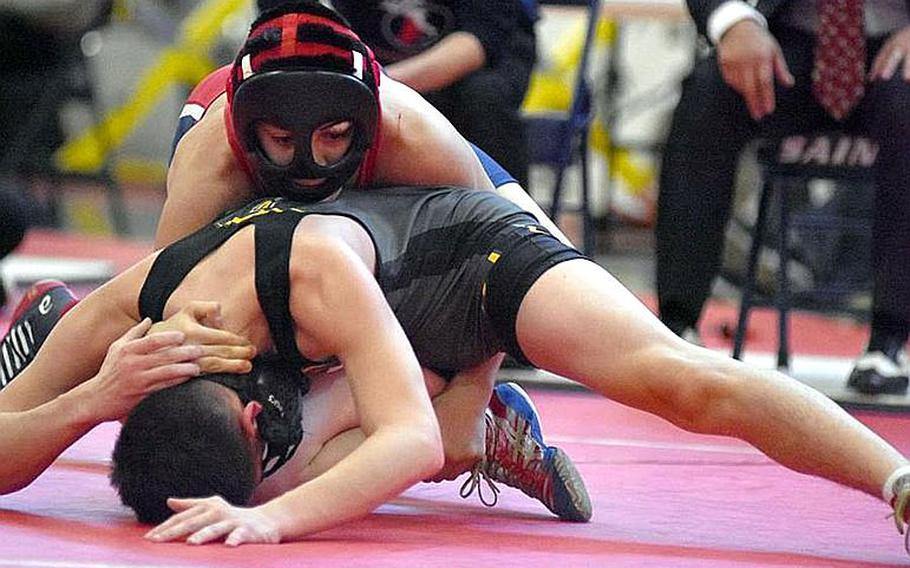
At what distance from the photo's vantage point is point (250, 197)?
10.1 ft

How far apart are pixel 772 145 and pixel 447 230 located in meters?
1.76

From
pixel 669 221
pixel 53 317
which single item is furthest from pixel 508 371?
pixel 53 317

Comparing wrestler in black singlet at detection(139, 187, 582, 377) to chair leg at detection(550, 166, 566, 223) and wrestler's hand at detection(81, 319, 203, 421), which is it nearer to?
wrestler's hand at detection(81, 319, 203, 421)

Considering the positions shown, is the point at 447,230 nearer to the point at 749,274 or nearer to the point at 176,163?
the point at 176,163

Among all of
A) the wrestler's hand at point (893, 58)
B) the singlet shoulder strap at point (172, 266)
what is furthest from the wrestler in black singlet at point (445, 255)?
the wrestler's hand at point (893, 58)

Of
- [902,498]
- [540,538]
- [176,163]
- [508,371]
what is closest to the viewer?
[902,498]

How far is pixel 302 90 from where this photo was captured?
2707 millimetres

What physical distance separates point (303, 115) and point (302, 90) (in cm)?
→ 4

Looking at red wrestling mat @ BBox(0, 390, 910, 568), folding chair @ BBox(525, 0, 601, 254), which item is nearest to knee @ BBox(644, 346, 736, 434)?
red wrestling mat @ BBox(0, 390, 910, 568)

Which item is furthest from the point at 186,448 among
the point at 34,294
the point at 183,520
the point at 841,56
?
the point at 841,56

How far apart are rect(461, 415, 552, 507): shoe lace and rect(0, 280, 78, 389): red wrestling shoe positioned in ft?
2.57

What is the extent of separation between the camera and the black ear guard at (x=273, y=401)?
257 cm

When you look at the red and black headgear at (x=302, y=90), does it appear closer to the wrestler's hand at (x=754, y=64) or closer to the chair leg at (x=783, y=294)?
the wrestler's hand at (x=754, y=64)

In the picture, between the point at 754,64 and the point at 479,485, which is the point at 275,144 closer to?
the point at 479,485
